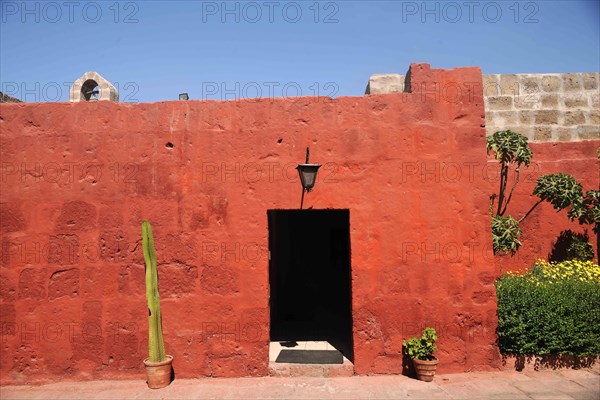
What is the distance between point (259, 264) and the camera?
17.4 ft

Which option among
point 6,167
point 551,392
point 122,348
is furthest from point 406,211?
point 6,167

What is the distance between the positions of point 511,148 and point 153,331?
6.07m

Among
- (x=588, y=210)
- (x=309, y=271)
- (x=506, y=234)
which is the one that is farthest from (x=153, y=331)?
(x=588, y=210)

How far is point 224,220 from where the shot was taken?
5375mm

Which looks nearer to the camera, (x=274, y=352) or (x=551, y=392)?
(x=551, y=392)

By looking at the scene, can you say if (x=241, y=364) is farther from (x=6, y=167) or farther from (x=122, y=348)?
(x=6, y=167)

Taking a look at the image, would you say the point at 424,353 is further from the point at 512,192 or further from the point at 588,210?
the point at 588,210

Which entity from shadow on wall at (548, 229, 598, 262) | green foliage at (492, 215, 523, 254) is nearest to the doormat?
green foliage at (492, 215, 523, 254)

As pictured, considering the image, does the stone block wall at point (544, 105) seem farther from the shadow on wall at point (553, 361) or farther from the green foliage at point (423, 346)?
the green foliage at point (423, 346)

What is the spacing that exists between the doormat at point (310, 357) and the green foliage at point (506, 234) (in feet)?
9.78

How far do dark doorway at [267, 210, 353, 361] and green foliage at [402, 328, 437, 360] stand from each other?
91.7 inches

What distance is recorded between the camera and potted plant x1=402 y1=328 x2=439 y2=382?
196 inches

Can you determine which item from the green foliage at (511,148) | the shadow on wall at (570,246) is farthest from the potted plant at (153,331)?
the shadow on wall at (570,246)

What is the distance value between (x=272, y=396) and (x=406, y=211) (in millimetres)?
2786
